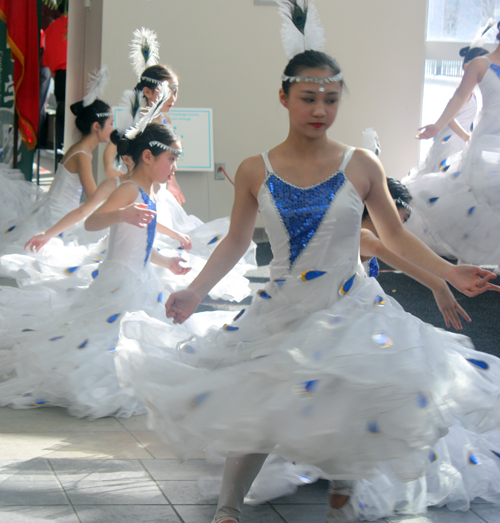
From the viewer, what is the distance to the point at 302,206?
1854 mm

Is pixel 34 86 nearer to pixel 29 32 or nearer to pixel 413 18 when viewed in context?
pixel 29 32

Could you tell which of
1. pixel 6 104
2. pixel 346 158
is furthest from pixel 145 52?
pixel 6 104

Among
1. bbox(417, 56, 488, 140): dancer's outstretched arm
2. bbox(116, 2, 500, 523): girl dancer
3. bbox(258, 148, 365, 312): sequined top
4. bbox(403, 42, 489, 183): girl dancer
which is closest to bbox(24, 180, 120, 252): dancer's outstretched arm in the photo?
bbox(116, 2, 500, 523): girl dancer

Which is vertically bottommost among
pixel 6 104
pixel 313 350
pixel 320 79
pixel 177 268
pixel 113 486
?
pixel 113 486

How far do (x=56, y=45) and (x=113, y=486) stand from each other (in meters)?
7.41

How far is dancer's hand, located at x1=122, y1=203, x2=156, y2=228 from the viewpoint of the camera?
266cm

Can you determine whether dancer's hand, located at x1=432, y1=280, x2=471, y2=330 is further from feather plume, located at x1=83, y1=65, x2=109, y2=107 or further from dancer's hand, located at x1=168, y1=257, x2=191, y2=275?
feather plume, located at x1=83, y1=65, x2=109, y2=107

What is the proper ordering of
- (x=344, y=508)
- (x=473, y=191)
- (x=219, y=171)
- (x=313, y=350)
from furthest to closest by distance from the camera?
(x=219, y=171) < (x=473, y=191) < (x=344, y=508) < (x=313, y=350)

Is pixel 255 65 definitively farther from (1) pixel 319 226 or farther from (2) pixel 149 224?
(1) pixel 319 226

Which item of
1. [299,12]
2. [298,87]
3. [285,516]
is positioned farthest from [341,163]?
[285,516]

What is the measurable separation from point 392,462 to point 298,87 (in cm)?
104

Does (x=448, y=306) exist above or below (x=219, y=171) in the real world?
above

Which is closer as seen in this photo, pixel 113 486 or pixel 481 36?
pixel 113 486

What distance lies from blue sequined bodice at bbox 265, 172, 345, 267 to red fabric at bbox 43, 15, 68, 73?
703 cm
